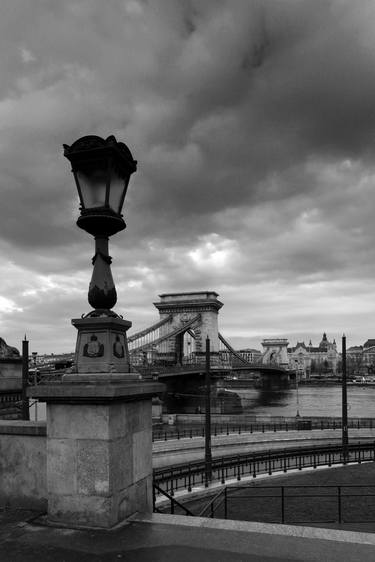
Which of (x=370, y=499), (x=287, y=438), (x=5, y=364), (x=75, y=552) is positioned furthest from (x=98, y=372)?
(x=287, y=438)

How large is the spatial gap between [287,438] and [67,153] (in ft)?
105

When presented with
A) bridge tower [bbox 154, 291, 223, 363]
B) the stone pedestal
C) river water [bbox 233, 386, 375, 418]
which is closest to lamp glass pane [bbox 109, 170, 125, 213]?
the stone pedestal

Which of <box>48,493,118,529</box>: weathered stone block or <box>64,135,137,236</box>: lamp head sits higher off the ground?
<box>64,135,137,236</box>: lamp head

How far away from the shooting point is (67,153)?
5.70 metres

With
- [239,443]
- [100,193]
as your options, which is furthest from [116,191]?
[239,443]

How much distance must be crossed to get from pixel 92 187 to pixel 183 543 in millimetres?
3677

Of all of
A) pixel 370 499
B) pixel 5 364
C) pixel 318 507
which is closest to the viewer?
pixel 5 364

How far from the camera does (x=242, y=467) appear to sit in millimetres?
22719

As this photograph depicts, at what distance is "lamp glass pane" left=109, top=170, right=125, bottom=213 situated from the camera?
581 centimetres

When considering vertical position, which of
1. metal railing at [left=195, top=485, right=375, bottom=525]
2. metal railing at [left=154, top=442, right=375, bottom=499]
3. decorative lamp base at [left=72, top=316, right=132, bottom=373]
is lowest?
metal railing at [left=154, top=442, right=375, bottom=499]

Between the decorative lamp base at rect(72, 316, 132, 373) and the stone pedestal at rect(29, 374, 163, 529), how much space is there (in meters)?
0.12

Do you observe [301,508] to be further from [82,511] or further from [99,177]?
[99,177]

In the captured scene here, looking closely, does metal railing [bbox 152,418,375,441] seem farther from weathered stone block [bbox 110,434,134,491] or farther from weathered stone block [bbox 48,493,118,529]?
weathered stone block [bbox 48,493,118,529]

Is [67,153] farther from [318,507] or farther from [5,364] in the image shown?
[318,507]
